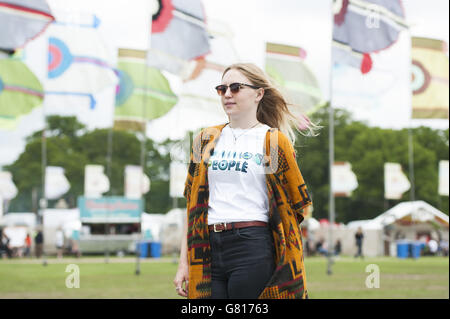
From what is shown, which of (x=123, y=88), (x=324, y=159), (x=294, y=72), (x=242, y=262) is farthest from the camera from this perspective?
(x=324, y=159)

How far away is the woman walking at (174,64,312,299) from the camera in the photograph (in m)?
4.05

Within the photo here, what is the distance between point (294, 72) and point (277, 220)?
23.1m

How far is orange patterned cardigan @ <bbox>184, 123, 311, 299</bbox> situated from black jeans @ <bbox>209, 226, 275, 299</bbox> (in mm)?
45

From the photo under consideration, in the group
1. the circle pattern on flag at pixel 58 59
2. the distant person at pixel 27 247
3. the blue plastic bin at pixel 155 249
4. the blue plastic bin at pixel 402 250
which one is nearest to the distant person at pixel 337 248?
the blue plastic bin at pixel 402 250

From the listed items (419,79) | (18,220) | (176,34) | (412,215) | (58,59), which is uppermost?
(176,34)

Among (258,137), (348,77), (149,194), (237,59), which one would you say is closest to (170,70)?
(237,59)

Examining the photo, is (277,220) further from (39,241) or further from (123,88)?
(39,241)

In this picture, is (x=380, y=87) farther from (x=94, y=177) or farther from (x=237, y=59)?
(x=94, y=177)

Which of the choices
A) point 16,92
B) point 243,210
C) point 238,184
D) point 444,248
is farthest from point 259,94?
point 444,248

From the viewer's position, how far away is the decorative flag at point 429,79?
24.3m

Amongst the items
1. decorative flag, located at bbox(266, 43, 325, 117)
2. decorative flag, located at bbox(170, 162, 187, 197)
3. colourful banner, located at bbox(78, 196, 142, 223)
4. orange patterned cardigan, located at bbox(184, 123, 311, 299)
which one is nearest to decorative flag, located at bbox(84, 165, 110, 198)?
Answer: decorative flag, located at bbox(170, 162, 187, 197)

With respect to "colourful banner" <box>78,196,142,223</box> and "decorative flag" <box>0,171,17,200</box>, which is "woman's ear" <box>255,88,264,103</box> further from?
"colourful banner" <box>78,196,142,223</box>

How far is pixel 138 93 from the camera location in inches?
1012

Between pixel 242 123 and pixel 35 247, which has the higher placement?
pixel 242 123
